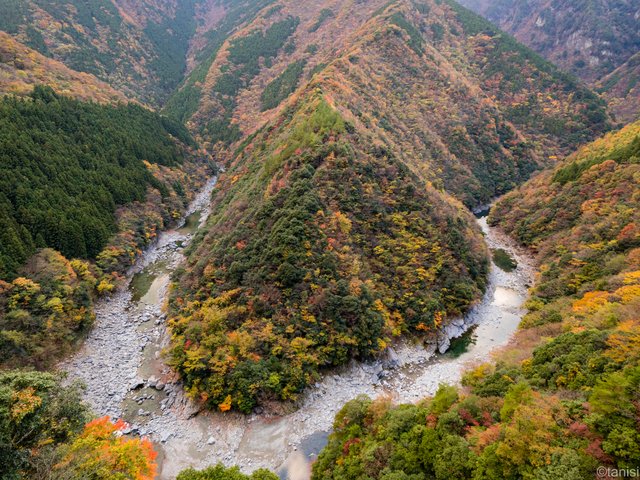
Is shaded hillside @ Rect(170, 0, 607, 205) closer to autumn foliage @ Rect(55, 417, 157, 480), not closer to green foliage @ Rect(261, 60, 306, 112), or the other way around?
green foliage @ Rect(261, 60, 306, 112)

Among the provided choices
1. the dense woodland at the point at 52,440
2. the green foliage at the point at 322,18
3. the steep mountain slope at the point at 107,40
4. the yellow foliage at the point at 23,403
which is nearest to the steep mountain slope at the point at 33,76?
the steep mountain slope at the point at 107,40

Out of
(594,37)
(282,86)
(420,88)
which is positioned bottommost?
(282,86)

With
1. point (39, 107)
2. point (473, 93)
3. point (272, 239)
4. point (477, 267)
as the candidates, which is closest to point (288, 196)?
point (272, 239)

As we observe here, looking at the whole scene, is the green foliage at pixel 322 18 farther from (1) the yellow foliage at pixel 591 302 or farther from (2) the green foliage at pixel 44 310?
(1) the yellow foliage at pixel 591 302

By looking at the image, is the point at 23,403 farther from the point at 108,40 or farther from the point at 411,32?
the point at 108,40

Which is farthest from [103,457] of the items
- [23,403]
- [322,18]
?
[322,18]

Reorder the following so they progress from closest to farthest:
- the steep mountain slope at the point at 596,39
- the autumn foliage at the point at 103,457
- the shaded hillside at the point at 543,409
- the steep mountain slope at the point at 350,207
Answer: the shaded hillside at the point at 543,409, the autumn foliage at the point at 103,457, the steep mountain slope at the point at 350,207, the steep mountain slope at the point at 596,39

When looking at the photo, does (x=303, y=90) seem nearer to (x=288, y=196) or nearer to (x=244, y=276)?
(x=288, y=196)
